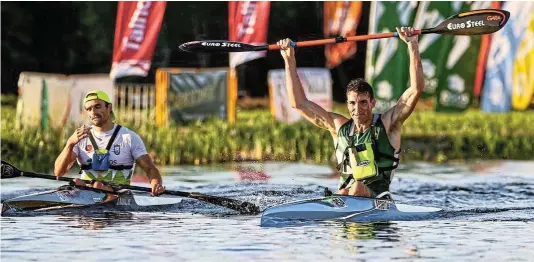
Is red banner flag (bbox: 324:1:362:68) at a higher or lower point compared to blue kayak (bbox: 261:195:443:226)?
higher

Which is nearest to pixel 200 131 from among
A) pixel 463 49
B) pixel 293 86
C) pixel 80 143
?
pixel 463 49

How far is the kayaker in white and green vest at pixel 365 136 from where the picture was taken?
1095 centimetres

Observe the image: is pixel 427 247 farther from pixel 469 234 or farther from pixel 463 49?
pixel 463 49

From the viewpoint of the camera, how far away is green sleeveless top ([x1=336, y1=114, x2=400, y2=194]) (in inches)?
437

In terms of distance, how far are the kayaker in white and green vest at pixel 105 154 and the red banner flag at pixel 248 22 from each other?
36.4 ft

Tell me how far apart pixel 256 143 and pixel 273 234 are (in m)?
9.70

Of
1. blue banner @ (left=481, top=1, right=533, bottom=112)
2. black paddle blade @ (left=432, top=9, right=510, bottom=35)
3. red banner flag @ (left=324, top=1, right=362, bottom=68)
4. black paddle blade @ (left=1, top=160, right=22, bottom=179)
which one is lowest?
black paddle blade @ (left=1, top=160, right=22, bottom=179)

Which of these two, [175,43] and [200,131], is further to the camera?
[175,43]

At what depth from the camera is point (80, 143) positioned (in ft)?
40.9

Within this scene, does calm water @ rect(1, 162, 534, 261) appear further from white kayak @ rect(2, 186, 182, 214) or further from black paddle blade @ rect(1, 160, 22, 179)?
black paddle blade @ rect(1, 160, 22, 179)

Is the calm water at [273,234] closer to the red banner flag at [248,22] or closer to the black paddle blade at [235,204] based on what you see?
the black paddle blade at [235,204]

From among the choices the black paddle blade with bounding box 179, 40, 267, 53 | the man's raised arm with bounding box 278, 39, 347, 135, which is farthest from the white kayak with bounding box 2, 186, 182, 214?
the man's raised arm with bounding box 278, 39, 347, 135

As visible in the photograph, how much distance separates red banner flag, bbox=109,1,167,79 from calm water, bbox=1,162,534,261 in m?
7.61

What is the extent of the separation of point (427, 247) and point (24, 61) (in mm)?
27536
